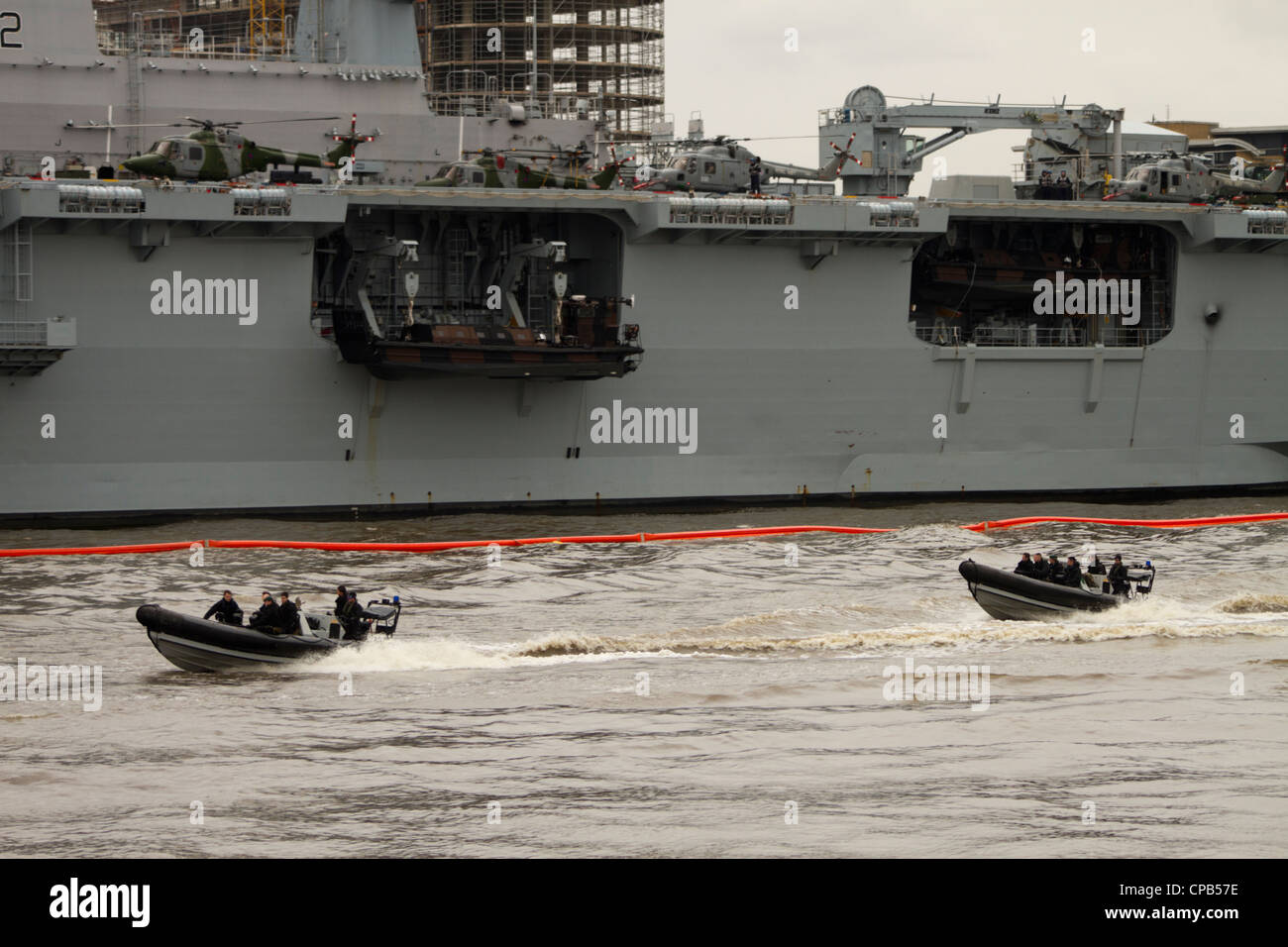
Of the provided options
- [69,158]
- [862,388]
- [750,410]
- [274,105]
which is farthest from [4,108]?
[862,388]

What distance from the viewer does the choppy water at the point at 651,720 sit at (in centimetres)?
1275

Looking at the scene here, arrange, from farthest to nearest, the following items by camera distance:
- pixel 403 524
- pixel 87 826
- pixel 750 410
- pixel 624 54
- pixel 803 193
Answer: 1. pixel 624 54
2. pixel 803 193
3. pixel 750 410
4. pixel 403 524
5. pixel 87 826

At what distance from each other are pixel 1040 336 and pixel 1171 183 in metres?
4.62

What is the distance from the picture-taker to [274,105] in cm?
3669

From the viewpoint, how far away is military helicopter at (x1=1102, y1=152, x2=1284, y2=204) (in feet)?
128

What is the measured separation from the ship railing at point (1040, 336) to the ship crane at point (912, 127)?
4.87 m

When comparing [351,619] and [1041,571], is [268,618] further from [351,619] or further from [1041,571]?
[1041,571]

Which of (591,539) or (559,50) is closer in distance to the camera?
(591,539)

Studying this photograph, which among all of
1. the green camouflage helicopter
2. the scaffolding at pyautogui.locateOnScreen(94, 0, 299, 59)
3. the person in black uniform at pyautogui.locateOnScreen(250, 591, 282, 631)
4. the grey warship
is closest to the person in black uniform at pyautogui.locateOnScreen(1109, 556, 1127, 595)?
the person in black uniform at pyautogui.locateOnScreen(250, 591, 282, 631)

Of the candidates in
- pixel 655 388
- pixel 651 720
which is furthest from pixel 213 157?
pixel 651 720

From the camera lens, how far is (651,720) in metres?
16.7

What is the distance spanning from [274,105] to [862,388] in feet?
46.3

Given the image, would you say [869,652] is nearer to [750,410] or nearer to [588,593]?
[588,593]

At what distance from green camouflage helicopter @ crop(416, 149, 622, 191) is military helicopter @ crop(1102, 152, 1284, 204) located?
12131 millimetres
